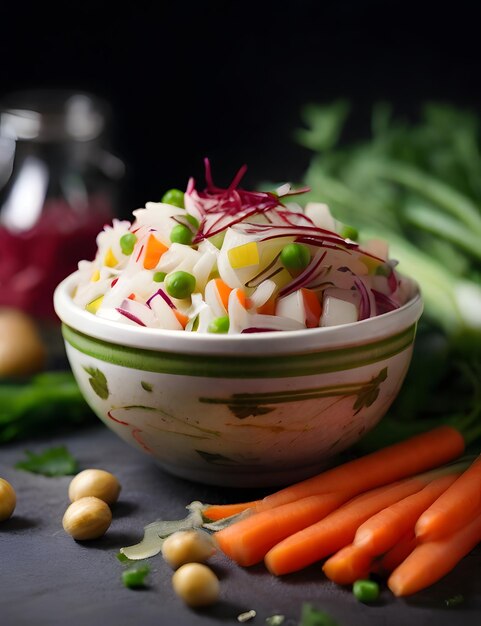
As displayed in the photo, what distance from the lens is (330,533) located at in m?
2.15

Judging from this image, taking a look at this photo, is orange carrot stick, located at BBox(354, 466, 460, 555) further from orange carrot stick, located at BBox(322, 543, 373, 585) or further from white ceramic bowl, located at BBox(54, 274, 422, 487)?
white ceramic bowl, located at BBox(54, 274, 422, 487)

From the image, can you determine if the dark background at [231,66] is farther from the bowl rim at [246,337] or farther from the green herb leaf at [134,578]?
the green herb leaf at [134,578]

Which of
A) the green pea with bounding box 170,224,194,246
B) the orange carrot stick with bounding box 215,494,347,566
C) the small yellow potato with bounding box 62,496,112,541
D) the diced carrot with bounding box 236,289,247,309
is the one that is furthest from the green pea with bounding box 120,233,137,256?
the orange carrot stick with bounding box 215,494,347,566

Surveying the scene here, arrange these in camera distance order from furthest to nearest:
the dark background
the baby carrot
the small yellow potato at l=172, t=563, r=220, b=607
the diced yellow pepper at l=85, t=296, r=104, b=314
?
the dark background < the diced yellow pepper at l=85, t=296, r=104, b=314 < the baby carrot < the small yellow potato at l=172, t=563, r=220, b=607

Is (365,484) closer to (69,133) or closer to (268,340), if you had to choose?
(268,340)

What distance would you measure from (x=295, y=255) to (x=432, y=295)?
1253 mm

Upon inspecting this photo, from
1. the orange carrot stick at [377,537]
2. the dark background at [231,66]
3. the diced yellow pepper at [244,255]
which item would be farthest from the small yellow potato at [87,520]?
the dark background at [231,66]

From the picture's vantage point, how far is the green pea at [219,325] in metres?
2.21

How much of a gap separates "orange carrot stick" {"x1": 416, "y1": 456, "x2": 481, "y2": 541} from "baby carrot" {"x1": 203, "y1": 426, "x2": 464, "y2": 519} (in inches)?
8.4

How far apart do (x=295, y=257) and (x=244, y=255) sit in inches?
4.8

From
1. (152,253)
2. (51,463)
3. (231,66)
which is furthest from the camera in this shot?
(231,66)

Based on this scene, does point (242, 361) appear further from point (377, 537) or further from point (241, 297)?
point (377, 537)

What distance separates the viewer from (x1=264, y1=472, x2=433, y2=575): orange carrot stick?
6.88 ft

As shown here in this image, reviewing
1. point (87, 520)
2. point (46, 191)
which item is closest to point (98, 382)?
point (87, 520)
